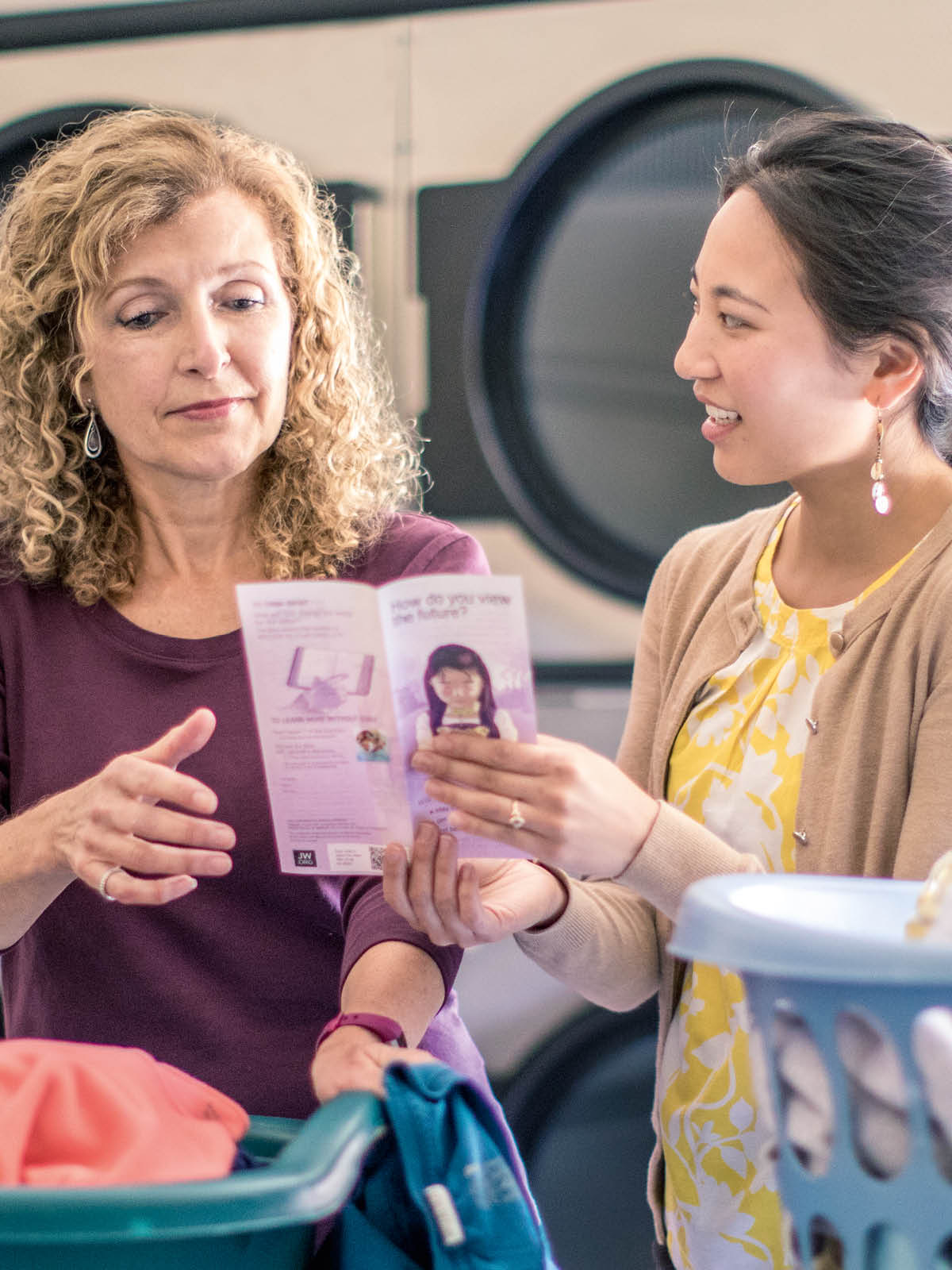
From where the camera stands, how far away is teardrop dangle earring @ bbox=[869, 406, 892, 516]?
4.84 ft

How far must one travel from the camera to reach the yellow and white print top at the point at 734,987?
1.46 metres

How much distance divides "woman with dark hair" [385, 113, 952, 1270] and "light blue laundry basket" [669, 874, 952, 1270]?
18.5 inches

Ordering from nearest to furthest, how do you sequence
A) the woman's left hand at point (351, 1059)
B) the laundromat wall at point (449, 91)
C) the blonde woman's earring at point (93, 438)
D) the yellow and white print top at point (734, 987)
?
1. the woman's left hand at point (351, 1059)
2. the yellow and white print top at point (734, 987)
3. the blonde woman's earring at point (93, 438)
4. the laundromat wall at point (449, 91)

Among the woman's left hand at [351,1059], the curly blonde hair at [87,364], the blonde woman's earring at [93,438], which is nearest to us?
the woman's left hand at [351,1059]

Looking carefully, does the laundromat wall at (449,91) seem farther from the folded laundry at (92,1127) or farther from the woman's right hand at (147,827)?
the folded laundry at (92,1127)

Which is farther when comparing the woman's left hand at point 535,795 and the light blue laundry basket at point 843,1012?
the woman's left hand at point 535,795

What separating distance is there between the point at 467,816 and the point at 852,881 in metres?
0.43

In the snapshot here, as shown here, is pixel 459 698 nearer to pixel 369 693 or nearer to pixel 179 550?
pixel 369 693

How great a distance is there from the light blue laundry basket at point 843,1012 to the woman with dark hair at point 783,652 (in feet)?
1.54

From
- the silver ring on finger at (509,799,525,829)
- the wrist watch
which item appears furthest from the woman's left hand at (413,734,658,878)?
the wrist watch

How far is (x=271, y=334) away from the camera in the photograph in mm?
1628

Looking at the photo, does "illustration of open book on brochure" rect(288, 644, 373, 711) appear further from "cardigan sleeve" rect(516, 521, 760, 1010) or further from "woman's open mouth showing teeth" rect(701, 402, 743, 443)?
"woman's open mouth showing teeth" rect(701, 402, 743, 443)

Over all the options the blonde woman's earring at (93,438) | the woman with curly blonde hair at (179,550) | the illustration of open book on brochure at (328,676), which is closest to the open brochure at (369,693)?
the illustration of open book on brochure at (328,676)

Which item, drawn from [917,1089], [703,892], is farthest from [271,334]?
[917,1089]
